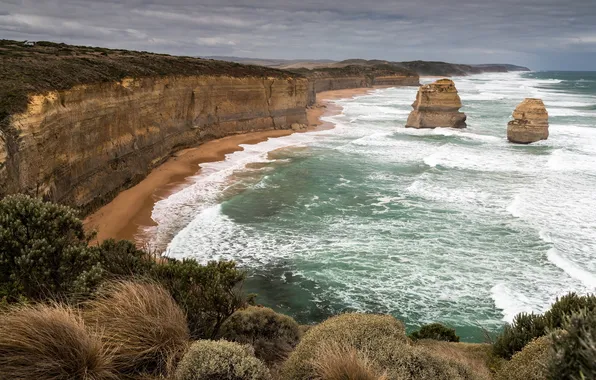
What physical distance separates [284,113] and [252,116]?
4832mm

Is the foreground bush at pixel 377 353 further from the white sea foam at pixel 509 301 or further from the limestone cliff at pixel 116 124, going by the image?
the limestone cliff at pixel 116 124

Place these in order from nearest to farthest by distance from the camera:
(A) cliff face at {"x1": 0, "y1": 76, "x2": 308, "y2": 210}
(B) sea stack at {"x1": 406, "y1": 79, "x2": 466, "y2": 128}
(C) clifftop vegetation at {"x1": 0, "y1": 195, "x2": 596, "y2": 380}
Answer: (C) clifftop vegetation at {"x1": 0, "y1": 195, "x2": 596, "y2": 380} → (A) cliff face at {"x1": 0, "y1": 76, "x2": 308, "y2": 210} → (B) sea stack at {"x1": 406, "y1": 79, "x2": 466, "y2": 128}

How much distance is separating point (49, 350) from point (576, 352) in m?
5.23

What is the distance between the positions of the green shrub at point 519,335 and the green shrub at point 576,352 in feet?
13.7

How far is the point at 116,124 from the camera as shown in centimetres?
2372

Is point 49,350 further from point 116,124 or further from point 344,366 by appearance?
point 116,124

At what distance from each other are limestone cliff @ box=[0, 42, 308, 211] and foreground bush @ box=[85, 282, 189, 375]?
364 inches

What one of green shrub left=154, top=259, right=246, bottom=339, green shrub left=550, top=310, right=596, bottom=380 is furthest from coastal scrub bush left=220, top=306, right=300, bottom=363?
green shrub left=550, top=310, right=596, bottom=380

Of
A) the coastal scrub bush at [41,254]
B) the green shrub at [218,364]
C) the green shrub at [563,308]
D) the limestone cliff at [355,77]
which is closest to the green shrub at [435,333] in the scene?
the green shrub at [563,308]

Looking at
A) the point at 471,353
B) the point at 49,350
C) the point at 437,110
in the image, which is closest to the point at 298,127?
the point at 437,110

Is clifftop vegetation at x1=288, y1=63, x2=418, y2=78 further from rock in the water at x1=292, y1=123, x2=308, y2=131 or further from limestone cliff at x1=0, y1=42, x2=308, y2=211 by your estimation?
limestone cliff at x1=0, y1=42, x2=308, y2=211

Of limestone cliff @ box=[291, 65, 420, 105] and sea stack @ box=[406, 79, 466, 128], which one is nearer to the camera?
sea stack @ box=[406, 79, 466, 128]

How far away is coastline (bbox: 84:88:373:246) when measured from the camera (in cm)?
1831

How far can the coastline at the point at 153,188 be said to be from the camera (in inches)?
721
